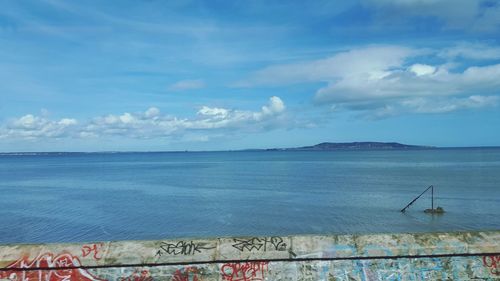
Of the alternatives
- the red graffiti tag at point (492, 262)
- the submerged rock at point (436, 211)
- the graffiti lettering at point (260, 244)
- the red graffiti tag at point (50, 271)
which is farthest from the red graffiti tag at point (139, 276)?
the submerged rock at point (436, 211)

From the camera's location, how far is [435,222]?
101 ft

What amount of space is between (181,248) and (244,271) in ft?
3.10

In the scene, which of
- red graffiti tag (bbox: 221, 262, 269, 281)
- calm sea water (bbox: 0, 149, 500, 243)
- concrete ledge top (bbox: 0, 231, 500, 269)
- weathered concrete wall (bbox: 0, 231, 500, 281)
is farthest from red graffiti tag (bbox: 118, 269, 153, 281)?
calm sea water (bbox: 0, 149, 500, 243)

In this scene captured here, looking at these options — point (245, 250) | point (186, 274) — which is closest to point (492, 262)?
point (245, 250)

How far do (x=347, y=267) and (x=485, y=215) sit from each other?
30.2 m

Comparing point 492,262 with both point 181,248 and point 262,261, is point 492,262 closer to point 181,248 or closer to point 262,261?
point 262,261

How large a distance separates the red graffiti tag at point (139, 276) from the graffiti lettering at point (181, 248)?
0.30m

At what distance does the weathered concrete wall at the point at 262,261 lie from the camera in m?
6.29

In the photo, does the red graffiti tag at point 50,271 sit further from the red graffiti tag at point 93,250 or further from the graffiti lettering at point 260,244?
the graffiti lettering at point 260,244

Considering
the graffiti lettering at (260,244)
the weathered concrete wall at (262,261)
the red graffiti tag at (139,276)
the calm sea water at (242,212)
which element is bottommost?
the calm sea water at (242,212)

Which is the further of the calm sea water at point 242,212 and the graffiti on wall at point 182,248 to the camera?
the calm sea water at point 242,212

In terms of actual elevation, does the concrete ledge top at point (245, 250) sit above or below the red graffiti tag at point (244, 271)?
above

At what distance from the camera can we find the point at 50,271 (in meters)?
6.30

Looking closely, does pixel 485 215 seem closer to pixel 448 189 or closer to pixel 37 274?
pixel 448 189
